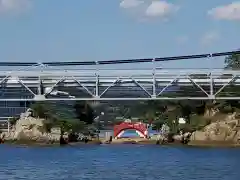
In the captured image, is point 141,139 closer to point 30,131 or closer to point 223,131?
point 30,131

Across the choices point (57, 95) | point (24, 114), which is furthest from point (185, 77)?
point (24, 114)

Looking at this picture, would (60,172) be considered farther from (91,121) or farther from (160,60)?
(91,121)

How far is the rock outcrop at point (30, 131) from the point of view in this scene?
114688 millimetres

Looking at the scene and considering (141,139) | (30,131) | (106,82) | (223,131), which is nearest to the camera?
(106,82)

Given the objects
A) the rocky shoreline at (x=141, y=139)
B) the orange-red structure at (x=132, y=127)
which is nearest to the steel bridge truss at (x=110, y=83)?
the rocky shoreline at (x=141, y=139)

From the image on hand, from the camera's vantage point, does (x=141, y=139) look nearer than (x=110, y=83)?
No

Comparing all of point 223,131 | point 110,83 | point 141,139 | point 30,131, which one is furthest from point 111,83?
point 141,139

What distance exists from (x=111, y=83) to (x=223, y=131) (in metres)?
50.0

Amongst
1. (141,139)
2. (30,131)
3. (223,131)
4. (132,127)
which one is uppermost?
(132,127)

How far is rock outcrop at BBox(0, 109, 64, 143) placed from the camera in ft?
376

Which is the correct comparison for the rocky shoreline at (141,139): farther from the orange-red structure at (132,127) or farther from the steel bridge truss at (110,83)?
the steel bridge truss at (110,83)

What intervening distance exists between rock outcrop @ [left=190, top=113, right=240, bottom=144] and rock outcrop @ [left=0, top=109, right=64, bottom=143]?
25.7 meters

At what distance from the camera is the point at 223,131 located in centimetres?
9912

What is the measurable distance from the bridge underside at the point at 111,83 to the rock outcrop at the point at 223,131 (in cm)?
4517
